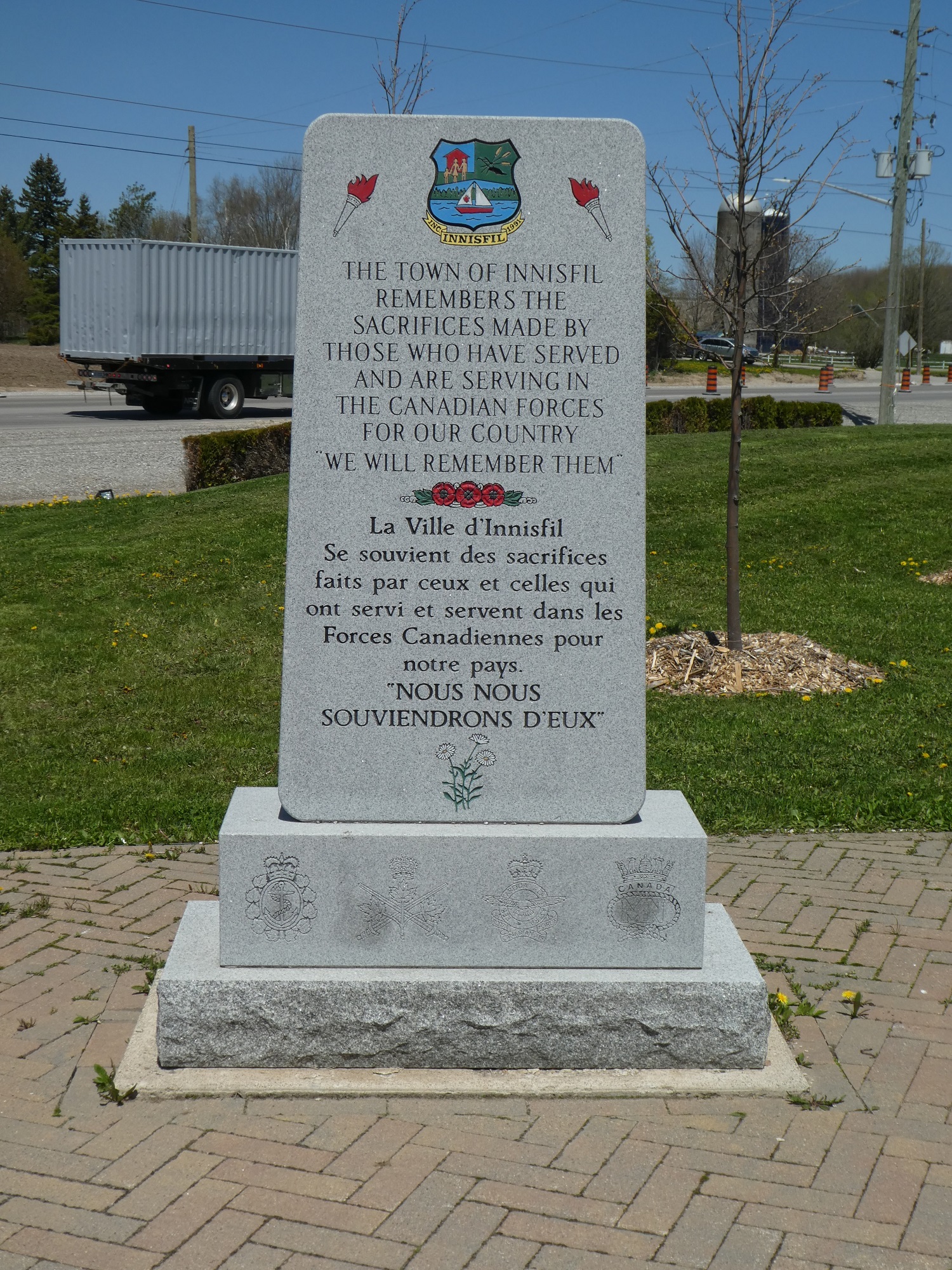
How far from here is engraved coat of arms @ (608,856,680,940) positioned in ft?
11.9

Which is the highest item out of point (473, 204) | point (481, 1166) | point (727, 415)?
point (473, 204)

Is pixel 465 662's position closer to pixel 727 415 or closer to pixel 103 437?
pixel 727 415

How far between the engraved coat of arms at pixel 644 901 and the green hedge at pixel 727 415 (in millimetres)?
17901

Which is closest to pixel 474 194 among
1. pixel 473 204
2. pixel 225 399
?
pixel 473 204

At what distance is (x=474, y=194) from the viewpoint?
11.7ft

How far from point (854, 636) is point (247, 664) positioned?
4.16 meters

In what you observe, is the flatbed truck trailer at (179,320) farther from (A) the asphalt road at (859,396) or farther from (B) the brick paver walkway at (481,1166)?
(B) the brick paver walkway at (481,1166)

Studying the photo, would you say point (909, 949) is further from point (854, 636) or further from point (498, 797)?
point (854, 636)

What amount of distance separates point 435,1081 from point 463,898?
20.0 inches

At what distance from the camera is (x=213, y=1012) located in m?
3.52

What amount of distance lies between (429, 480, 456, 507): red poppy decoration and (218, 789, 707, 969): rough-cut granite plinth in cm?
96

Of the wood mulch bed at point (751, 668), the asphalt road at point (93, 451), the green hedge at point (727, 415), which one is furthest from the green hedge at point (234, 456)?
the wood mulch bed at point (751, 668)

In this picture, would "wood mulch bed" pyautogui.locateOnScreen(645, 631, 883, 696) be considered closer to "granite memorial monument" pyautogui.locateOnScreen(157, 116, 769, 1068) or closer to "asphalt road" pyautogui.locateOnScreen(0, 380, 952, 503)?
"granite memorial monument" pyautogui.locateOnScreen(157, 116, 769, 1068)

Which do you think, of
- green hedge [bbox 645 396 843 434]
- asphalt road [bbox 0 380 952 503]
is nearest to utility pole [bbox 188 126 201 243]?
asphalt road [bbox 0 380 952 503]
